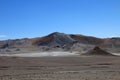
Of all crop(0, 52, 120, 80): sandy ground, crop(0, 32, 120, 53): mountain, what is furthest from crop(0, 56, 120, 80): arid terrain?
crop(0, 32, 120, 53): mountain

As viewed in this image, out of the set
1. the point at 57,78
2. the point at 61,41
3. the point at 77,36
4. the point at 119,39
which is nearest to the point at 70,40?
the point at 61,41

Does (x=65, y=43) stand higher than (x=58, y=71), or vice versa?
(x=65, y=43)

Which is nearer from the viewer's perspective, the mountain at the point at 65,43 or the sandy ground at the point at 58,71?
the sandy ground at the point at 58,71

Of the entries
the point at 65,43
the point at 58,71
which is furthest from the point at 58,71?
the point at 65,43

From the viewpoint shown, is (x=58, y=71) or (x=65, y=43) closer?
(x=58, y=71)

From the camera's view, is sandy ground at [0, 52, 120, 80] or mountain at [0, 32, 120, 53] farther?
mountain at [0, 32, 120, 53]

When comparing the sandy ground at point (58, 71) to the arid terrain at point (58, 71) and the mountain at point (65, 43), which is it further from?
the mountain at point (65, 43)

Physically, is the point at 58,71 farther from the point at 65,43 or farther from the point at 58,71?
the point at 65,43

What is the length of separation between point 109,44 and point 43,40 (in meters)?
25.4

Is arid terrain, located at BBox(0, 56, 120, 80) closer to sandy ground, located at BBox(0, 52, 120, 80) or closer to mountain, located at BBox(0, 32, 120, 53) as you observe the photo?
sandy ground, located at BBox(0, 52, 120, 80)

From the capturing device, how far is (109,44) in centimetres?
12000

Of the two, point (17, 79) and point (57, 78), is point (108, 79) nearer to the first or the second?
point (57, 78)

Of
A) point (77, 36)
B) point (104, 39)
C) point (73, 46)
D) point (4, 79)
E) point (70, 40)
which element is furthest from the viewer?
point (104, 39)

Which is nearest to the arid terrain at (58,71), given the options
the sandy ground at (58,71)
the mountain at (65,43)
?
the sandy ground at (58,71)
